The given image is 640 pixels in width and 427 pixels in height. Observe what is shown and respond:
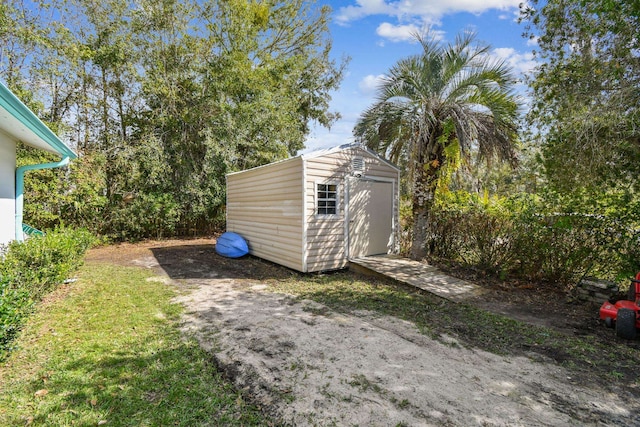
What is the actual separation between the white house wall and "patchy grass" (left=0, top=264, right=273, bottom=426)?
3.84 feet

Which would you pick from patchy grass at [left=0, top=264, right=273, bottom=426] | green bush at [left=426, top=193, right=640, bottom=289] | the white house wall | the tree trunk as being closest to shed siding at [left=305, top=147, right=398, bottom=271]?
the tree trunk

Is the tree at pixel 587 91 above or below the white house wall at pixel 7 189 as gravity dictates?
above

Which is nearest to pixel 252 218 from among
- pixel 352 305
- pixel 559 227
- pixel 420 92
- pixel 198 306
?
pixel 198 306

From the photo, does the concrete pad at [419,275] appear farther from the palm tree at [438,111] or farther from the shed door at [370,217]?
the palm tree at [438,111]

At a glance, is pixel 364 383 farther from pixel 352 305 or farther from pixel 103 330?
pixel 103 330

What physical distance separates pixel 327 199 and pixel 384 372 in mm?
4310

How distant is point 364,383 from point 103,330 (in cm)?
302

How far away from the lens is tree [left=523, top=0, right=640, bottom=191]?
4.05 metres

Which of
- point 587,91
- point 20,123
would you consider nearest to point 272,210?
point 20,123

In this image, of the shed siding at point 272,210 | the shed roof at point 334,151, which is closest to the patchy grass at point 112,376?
the shed siding at point 272,210

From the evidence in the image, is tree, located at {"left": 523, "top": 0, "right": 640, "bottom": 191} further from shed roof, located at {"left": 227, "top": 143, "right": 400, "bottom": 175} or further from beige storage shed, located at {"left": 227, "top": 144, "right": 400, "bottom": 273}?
beige storage shed, located at {"left": 227, "top": 144, "right": 400, "bottom": 273}

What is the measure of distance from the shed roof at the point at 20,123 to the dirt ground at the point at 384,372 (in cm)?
285

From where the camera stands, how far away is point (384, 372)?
105 inches

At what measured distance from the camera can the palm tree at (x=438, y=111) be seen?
233 inches
